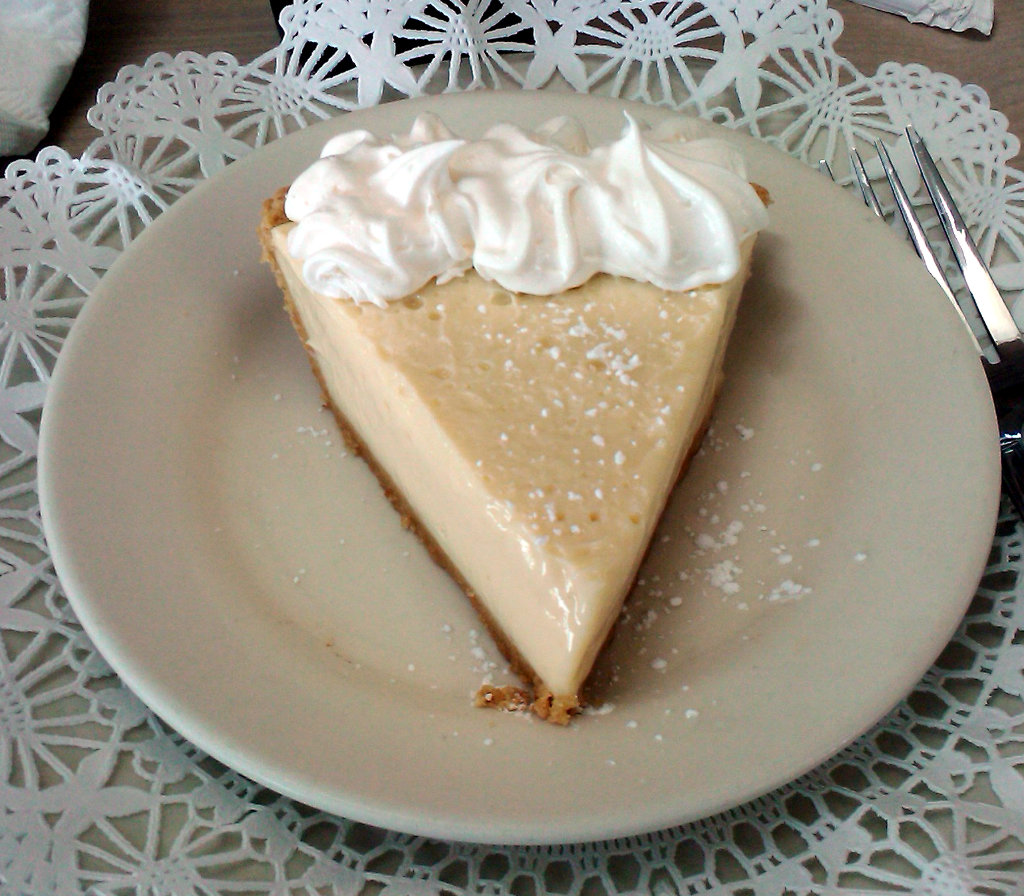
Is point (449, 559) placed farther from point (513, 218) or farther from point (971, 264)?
point (971, 264)

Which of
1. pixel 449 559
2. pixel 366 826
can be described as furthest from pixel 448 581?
pixel 366 826

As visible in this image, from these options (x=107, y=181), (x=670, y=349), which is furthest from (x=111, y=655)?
(x=107, y=181)

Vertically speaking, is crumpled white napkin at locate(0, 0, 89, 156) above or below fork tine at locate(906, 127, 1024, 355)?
below

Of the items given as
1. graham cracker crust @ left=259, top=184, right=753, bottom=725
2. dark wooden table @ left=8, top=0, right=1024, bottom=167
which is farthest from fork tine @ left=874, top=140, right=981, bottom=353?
dark wooden table @ left=8, top=0, right=1024, bottom=167

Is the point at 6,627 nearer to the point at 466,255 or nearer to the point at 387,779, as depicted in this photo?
the point at 387,779

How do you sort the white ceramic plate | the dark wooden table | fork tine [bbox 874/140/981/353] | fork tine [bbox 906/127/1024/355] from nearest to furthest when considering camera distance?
the white ceramic plate < fork tine [bbox 906/127/1024/355] < fork tine [bbox 874/140/981/353] < the dark wooden table

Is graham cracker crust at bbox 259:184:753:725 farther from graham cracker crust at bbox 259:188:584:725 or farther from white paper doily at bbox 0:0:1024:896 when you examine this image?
white paper doily at bbox 0:0:1024:896

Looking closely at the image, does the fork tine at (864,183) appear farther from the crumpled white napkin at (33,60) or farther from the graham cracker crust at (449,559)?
Result: the crumpled white napkin at (33,60)

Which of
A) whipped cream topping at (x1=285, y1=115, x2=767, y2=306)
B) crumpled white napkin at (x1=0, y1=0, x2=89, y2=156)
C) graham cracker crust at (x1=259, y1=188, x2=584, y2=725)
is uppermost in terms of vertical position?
whipped cream topping at (x1=285, y1=115, x2=767, y2=306)
